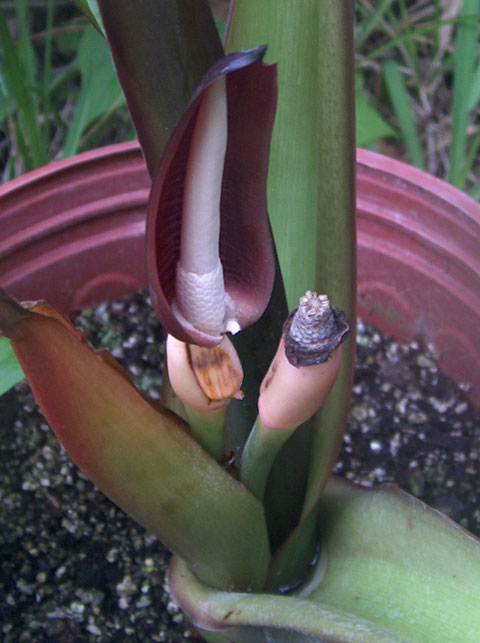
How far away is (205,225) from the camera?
0.34 m

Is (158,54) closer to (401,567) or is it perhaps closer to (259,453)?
(259,453)

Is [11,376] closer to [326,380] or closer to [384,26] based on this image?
[326,380]

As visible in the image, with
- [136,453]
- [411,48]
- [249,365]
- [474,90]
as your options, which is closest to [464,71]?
[474,90]

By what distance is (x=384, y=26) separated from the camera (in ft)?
3.99

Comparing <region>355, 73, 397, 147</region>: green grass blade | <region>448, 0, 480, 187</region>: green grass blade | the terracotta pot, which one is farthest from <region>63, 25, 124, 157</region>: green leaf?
<region>448, 0, 480, 187</region>: green grass blade

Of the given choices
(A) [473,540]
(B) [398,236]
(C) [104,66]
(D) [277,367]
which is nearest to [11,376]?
(D) [277,367]

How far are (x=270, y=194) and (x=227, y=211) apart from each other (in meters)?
0.15

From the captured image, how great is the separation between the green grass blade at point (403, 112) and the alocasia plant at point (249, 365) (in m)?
0.58

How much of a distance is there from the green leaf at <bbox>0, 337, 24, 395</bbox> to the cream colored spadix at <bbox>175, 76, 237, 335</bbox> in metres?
0.16

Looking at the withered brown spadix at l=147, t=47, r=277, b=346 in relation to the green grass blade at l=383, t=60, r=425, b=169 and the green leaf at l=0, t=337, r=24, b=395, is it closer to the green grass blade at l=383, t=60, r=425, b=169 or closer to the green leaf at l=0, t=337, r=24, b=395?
the green leaf at l=0, t=337, r=24, b=395

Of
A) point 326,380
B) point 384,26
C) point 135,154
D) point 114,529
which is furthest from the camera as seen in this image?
point 384,26

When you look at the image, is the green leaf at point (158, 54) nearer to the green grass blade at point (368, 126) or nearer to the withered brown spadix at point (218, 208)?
the withered brown spadix at point (218, 208)

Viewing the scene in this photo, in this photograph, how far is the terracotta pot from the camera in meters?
0.74

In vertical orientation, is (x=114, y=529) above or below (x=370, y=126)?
below
